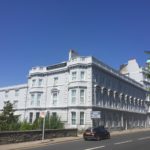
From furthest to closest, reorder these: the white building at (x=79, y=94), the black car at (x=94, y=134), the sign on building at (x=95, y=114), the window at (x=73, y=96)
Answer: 1. the window at (x=73, y=96)
2. the white building at (x=79, y=94)
3. the sign on building at (x=95, y=114)
4. the black car at (x=94, y=134)

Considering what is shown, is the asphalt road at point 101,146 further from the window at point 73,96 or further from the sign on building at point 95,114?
the window at point 73,96

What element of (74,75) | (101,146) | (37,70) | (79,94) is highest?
(37,70)

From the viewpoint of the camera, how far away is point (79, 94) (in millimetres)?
43906

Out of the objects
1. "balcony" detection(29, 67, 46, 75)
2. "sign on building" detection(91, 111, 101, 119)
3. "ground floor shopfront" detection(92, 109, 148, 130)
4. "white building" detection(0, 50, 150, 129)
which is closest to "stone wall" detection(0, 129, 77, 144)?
"sign on building" detection(91, 111, 101, 119)

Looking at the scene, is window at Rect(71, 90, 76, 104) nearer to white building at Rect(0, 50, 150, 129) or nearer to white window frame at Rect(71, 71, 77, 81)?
white building at Rect(0, 50, 150, 129)

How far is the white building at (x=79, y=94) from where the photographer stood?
44.0 m

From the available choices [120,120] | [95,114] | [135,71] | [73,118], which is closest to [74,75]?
[73,118]

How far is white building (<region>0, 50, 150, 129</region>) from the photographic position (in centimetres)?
4397

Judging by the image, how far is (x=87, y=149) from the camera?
1797 centimetres

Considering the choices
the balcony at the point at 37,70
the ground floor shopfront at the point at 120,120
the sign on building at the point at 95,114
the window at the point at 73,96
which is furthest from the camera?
the balcony at the point at 37,70

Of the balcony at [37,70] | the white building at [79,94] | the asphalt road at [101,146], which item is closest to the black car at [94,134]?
the asphalt road at [101,146]

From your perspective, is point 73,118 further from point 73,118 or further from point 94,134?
point 94,134

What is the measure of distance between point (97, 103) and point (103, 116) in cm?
347

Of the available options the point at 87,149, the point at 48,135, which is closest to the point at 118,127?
the point at 48,135
